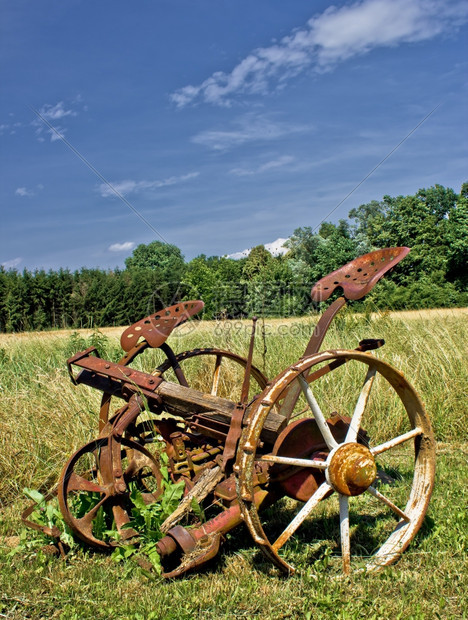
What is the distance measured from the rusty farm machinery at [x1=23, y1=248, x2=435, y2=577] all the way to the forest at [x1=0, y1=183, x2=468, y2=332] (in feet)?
19.8

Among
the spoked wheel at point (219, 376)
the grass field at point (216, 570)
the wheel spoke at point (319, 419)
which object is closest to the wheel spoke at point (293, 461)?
the wheel spoke at point (319, 419)

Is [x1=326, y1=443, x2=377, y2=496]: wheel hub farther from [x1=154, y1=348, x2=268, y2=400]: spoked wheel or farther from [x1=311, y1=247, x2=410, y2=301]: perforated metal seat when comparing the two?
[x1=154, y1=348, x2=268, y2=400]: spoked wheel

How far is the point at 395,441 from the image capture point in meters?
2.72

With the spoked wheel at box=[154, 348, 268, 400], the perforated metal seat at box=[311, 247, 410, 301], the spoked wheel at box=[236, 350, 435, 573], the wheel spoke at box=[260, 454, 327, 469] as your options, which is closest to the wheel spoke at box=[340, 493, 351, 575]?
the spoked wheel at box=[236, 350, 435, 573]

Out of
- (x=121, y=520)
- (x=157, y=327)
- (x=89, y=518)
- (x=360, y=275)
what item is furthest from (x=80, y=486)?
(x=360, y=275)

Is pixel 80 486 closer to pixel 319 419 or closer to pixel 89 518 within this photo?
pixel 89 518

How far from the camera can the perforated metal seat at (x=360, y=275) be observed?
3.04m

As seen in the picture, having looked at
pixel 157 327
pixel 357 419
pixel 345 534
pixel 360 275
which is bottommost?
pixel 345 534

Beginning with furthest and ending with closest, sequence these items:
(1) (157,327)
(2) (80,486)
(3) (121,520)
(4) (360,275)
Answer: (1) (157,327), (4) (360,275), (3) (121,520), (2) (80,486)

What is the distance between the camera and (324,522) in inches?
130

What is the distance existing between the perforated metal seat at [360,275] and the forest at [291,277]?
6.10 m

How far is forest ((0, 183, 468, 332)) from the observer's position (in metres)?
15.4

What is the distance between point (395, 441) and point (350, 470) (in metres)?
0.37

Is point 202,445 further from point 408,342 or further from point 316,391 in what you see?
point 408,342
